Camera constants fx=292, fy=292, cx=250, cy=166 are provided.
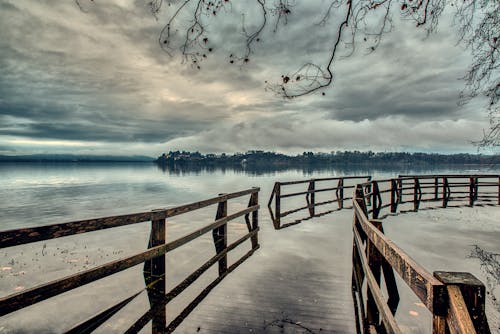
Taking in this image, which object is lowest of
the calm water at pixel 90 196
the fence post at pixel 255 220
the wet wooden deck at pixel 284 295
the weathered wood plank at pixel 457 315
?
the calm water at pixel 90 196

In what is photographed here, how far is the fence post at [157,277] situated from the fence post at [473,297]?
10.2ft

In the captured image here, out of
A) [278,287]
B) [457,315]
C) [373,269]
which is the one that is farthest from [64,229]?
[278,287]

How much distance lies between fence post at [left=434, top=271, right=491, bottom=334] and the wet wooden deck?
293cm

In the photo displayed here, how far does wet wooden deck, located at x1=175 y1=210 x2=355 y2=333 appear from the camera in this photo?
155 inches

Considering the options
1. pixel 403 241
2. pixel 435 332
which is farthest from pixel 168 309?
pixel 403 241

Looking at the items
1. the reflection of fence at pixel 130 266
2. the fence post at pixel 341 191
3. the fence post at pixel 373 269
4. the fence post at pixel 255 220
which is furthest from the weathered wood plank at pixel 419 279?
the fence post at pixel 341 191

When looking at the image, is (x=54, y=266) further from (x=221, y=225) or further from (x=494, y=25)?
(x=494, y=25)

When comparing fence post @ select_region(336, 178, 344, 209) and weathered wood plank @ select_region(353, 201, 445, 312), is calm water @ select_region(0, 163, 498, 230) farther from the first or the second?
fence post @ select_region(336, 178, 344, 209)

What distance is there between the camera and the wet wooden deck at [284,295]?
155 inches

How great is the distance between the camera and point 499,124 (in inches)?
182

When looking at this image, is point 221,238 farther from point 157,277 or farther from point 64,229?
point 64,229

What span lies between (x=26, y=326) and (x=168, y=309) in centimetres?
200

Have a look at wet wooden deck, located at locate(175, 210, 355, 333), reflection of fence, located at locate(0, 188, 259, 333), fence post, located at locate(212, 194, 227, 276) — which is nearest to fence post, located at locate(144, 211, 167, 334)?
reflection of fence, located at locate(0, 188, 259, 333)

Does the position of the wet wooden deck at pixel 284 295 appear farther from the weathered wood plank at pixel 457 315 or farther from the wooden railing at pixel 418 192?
the weathered wood plank at pixel 457 315
